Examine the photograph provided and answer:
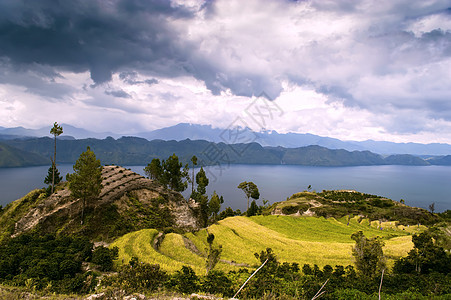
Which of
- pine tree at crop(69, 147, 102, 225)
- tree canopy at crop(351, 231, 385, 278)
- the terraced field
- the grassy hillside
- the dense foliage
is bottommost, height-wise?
the grassy hillside

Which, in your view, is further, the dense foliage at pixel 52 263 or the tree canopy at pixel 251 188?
→ the tree canopy at pixel 251 188

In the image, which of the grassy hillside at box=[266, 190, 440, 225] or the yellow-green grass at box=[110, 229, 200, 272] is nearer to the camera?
the yellow-green grass at box=[110, 229, 200, 272]

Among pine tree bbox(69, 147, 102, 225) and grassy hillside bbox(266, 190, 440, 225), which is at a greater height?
pine tree bbox(69, 147, 102, 225)

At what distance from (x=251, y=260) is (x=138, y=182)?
28238mm

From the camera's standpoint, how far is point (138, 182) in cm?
4422

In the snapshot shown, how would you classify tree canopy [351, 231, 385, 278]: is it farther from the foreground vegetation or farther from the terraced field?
the terraced field

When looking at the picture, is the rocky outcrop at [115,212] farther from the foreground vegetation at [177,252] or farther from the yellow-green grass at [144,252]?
the yellow-green grass at [144,252]

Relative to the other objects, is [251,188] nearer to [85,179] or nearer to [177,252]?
[177,252]

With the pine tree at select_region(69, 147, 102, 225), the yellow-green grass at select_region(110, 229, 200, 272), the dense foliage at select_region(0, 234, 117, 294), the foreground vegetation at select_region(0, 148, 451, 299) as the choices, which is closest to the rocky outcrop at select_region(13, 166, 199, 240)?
the foreground vegetation at select_region(0, 148, 451, 299)

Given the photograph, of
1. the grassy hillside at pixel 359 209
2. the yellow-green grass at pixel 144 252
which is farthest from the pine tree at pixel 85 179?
the grassy hillside at pixel 359 209

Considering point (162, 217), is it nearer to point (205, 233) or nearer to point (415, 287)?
point (205, 233)

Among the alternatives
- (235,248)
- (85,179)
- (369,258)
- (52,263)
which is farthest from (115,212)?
(369,258)

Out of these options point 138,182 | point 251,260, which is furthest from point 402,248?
point 138,182

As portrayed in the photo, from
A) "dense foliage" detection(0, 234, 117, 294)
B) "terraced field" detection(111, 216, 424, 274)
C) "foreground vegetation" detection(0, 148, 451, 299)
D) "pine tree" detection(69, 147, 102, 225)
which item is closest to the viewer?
"foreground vegetation" detection(0, 148, 451, 299)
